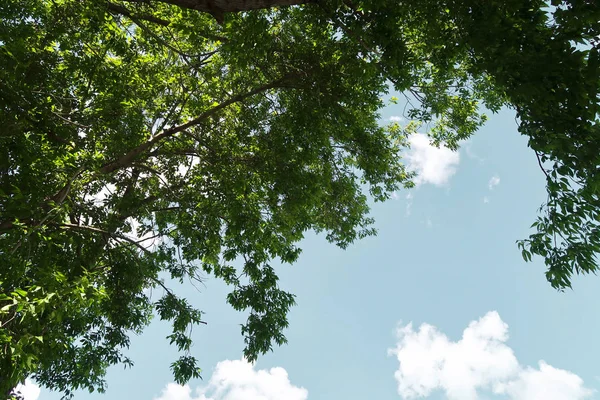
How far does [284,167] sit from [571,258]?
167 inches

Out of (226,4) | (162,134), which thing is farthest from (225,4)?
(162,134)

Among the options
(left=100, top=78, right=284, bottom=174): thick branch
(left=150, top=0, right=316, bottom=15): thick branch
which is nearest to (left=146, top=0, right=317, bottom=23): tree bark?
(left=150, top=0, right=316, bottom=15): thick branch

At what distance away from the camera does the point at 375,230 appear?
9508mm

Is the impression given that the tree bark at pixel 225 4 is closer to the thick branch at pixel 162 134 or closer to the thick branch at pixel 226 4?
the thick branch at pixel 226 4

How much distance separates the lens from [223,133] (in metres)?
7.32

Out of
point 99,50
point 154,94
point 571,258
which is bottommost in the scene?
point 571,258

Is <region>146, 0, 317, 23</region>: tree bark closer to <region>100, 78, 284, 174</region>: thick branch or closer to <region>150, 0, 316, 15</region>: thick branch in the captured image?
<region>150, 0, 316, 15</region>: thick branch

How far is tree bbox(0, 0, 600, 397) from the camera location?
2.77 metres

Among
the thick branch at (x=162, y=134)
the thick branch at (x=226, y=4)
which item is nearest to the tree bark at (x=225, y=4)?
the thick branch at (x=226, y=4)

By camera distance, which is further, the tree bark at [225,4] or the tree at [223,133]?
the tree bark at [225,4]

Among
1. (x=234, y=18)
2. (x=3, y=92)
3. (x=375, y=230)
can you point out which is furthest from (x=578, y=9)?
(x=375, y=230)

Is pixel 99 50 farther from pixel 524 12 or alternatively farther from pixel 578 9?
pixel 578 9

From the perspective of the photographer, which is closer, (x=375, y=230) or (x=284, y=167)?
(x=284, y=167)

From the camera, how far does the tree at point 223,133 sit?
2.77 m
